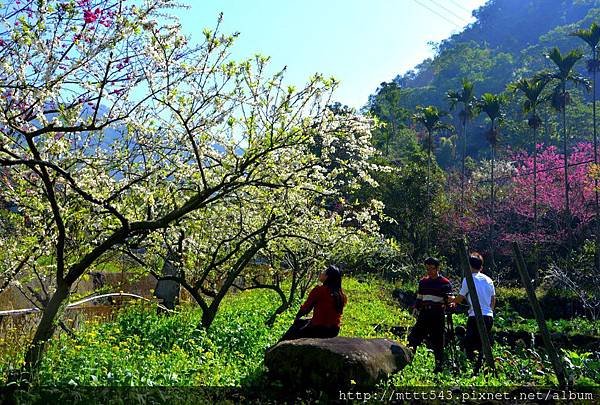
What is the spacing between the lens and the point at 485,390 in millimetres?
6203

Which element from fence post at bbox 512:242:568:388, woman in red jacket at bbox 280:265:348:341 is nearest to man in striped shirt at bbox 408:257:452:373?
fence post at bbox 512:242:568:388

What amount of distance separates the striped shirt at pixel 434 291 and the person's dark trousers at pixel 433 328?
99mm

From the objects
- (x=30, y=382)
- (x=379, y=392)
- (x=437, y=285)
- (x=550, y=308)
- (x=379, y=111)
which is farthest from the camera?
(x=379, y=111)

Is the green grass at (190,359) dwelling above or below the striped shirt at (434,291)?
below

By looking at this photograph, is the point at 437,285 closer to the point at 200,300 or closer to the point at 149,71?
the point at 200,300

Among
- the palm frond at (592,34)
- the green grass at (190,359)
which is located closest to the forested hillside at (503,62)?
the palm frond at (592,34)

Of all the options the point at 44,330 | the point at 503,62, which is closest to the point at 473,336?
the point at 44,330

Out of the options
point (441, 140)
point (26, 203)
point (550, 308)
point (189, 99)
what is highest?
point (441, 140)

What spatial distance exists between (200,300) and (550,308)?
15.9 m

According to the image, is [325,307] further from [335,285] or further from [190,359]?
[190,359]

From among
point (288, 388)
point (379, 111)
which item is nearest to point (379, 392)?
point (288, 388)

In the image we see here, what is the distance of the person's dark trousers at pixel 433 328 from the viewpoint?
25.7 ft

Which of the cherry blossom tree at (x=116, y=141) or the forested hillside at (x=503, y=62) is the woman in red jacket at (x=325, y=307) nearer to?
the cherry blossom tree at (x=116, y=141)

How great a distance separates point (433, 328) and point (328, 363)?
8.67ft
